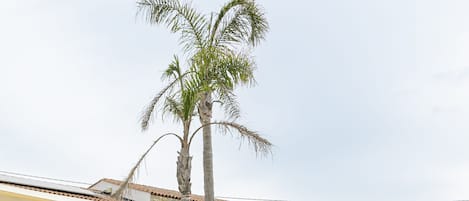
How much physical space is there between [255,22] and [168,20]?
2.24 meters

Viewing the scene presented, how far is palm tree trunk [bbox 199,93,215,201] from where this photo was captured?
14008mm

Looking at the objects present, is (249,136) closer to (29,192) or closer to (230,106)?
(230,106)

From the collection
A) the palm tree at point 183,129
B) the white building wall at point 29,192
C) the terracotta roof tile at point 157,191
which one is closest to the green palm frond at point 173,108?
the palm tree at point 183,129

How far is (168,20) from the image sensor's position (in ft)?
51.0

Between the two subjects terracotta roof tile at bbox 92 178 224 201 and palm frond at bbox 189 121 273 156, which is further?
terracotta roof tile at bbox 92 178 224 201

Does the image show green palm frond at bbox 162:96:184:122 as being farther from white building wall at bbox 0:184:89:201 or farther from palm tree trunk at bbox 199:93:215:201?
white building wall at bbox 0:184:89:201

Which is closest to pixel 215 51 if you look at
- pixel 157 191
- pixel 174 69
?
pixel 174 69

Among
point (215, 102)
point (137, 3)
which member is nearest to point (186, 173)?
point (215, 102)

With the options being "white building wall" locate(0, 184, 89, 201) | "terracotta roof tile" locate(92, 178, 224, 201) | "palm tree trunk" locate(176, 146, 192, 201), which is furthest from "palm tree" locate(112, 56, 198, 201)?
"terracotta roof tile" locate(92, 178, 224, 201)

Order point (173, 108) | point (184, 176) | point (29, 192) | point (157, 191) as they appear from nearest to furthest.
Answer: point (184, 176) → point (29, 192) → point (173, 108) → point (157, 191)

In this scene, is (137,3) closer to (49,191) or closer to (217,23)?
(217,23)

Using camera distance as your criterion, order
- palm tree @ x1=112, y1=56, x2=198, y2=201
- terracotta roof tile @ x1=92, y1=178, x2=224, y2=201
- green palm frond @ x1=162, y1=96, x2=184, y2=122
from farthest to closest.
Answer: terracotta roof tile @ x1=92, y1=178, x2=224, y2=201
green palm frond @ x1=162, y1=96, x2=184, y2=122
palm tree @ x1=112, y1=56, x2=198, y2=201

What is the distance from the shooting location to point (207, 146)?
1421 centimetres

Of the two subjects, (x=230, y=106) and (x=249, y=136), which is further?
(x=230, y=106)
